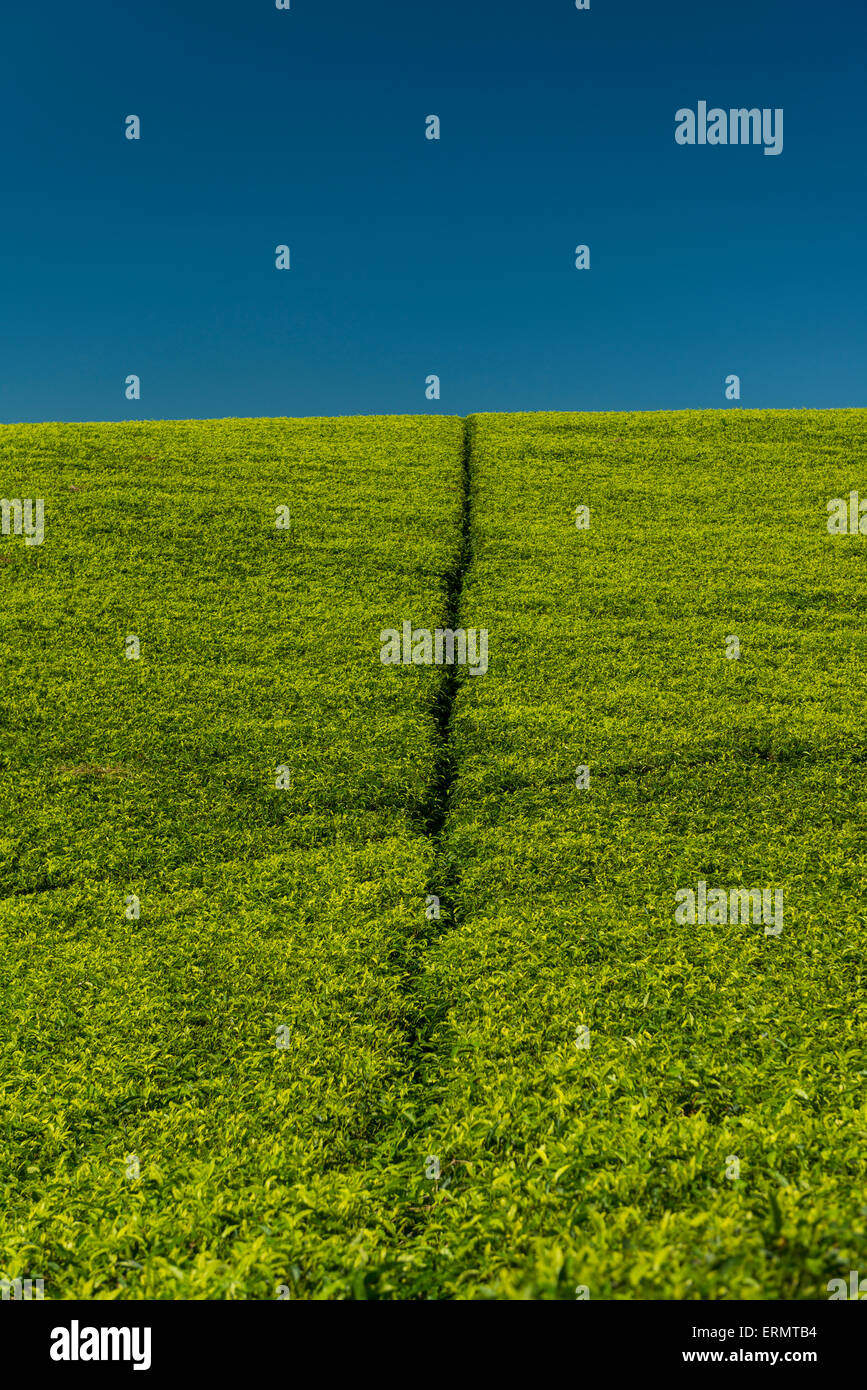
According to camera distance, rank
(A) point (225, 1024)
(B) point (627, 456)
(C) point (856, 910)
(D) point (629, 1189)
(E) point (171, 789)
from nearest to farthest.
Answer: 1. (D) point (629, 1189)
2. (A) point (225, 1024)
3. (C) point (856, 910)
4. (E) point (171, 789)
5. (B) point (627, 456)

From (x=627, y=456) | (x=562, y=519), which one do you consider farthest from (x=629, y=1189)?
(x=627, y=456)

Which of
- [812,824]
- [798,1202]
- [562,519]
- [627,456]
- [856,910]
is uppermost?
[627,456]

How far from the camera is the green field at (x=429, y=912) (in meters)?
5.64

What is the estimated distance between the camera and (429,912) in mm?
10219

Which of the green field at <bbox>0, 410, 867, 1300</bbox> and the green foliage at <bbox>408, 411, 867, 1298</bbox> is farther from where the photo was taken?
the green field at <bbox>0, 410, 867, 1300</bbox>

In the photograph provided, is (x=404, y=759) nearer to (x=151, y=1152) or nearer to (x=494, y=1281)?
(x=151, y=1152)

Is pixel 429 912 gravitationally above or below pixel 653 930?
above

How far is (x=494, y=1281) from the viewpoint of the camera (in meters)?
4.70

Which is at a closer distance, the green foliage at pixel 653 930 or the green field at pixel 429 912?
the green foliage at pixel 653 930

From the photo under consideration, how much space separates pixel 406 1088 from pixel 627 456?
89.1 ft

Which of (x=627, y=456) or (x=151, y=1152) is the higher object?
(x=627, y=456)

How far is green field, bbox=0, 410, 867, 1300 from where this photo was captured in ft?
18.5

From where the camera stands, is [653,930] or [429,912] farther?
[429,912]
